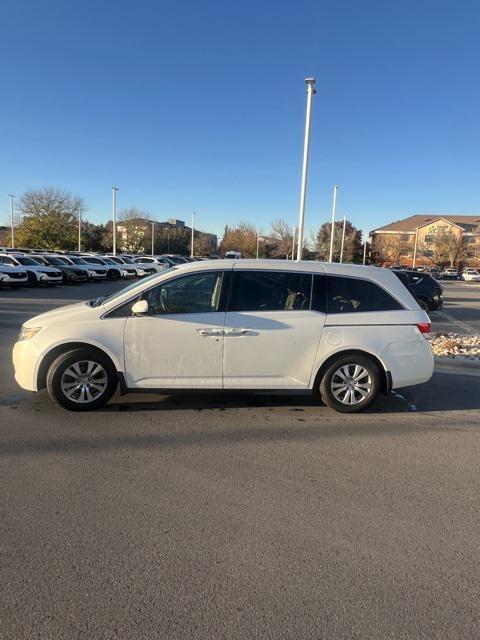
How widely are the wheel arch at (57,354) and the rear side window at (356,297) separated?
2.51 m

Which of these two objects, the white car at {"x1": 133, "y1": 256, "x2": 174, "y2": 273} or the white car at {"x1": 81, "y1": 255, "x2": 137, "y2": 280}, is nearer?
the white car at {"x1": 81, "y1": 255, "x2": 137, "y2": 280}

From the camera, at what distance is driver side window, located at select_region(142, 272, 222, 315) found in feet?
17.6

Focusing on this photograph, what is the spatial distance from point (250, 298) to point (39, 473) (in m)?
2.73

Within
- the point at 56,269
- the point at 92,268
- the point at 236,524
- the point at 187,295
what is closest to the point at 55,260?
the point at 92,268

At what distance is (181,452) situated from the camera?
4.38 meters

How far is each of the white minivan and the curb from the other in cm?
282

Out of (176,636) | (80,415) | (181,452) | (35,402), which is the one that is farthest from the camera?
(35,402)

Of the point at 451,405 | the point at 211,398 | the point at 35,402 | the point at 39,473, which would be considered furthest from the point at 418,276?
the point at 39,473

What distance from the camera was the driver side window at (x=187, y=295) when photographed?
5359 mm

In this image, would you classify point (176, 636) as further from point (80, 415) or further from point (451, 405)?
point (451, 405)

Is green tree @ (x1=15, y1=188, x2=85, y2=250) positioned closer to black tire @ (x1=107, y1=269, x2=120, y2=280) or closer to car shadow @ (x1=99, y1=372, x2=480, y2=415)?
black tire @ (x1=107, y1=269, x2=120, y2=280)

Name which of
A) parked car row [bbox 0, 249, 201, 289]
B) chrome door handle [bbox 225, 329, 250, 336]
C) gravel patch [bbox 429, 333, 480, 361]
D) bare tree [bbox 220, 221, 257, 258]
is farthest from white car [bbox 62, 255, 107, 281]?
bare tree [bbox 220, 221, 257, 258]

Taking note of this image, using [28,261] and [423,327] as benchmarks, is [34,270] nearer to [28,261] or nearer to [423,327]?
[28,261]

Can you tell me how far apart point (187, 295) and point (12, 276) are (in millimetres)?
20528
